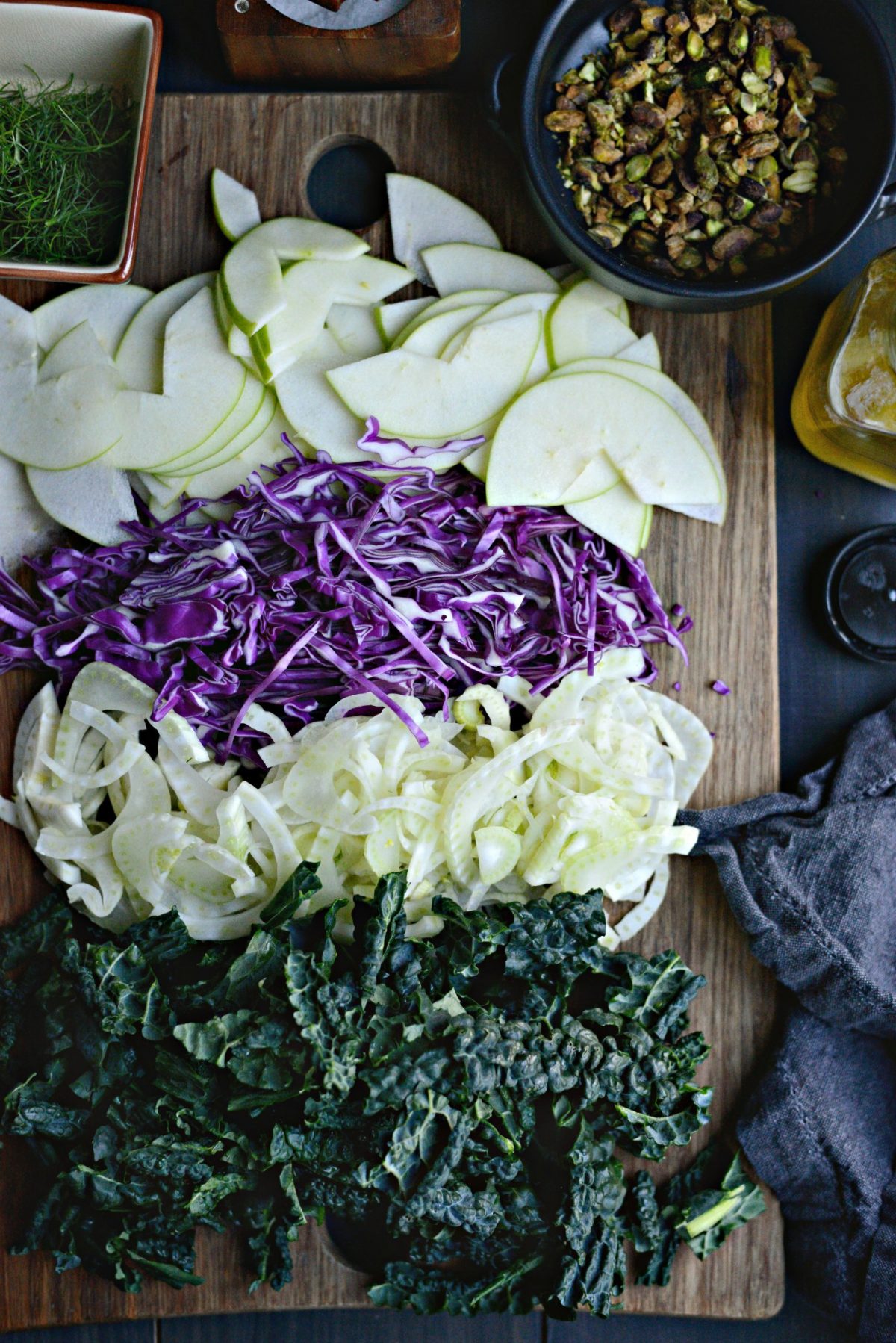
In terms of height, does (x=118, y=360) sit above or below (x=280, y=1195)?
above

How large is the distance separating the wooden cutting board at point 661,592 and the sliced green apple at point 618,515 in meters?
0.07

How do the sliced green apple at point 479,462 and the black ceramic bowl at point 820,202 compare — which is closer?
the black ceramic bowl at point 820,202

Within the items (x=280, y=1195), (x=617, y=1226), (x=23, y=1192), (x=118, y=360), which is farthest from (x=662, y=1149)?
(x=118, y=360)

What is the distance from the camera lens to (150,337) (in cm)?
185

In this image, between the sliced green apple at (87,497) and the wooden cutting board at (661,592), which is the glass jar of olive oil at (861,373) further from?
the sliced green apple at (87,497)

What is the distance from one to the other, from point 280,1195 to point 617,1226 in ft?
1.93

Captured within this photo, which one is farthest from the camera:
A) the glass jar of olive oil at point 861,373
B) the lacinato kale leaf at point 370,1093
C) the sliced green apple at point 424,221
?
the sliced green apple at point 424,221

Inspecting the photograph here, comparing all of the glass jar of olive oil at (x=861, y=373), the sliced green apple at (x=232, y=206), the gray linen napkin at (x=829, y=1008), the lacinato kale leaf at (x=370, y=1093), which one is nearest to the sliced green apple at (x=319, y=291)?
the sliced green apple at (x=232, y=206)

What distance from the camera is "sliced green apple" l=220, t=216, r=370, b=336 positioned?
1.79m

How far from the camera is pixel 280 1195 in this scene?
1769 mm

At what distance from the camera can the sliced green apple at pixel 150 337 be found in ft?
6.07

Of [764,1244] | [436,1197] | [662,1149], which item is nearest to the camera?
[436,1197]

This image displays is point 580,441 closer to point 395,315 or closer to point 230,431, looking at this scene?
point 395,315

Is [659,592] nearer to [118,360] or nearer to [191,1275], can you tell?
[118,360]
